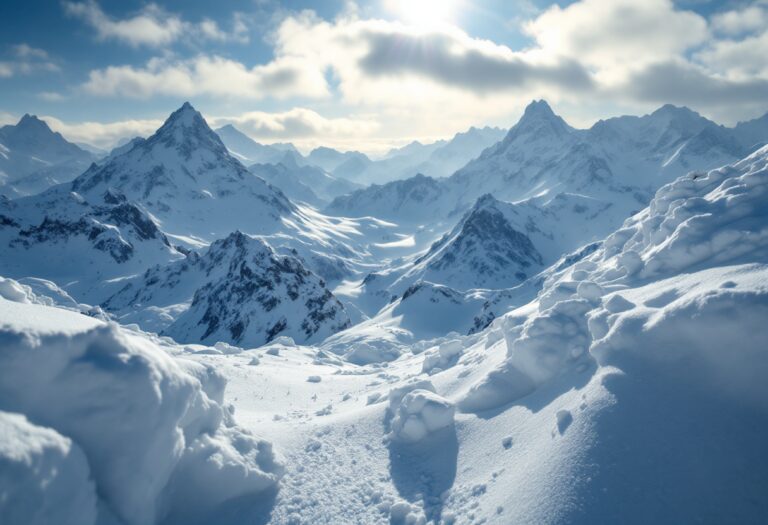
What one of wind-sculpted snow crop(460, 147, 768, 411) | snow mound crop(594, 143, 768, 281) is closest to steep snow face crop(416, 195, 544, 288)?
snow mound crop(594, 143, 768, 281)

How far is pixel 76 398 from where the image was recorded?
8.41 m

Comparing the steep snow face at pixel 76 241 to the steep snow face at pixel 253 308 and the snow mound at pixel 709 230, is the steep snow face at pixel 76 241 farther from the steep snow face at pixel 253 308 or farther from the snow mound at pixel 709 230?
the snow mound at pixel 709 230

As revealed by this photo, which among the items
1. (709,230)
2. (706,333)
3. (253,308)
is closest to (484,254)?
(253,308)

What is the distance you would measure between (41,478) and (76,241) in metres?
150

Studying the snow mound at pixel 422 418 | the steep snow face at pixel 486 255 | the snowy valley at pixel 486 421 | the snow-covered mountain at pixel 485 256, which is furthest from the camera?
the steep snow face at pixel 486 255

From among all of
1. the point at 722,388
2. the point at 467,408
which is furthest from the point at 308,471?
the point at 722,388

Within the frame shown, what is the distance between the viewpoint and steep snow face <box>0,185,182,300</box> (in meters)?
124

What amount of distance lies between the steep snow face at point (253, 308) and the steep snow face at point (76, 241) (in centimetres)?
4229

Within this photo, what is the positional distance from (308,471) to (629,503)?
773 centimetres

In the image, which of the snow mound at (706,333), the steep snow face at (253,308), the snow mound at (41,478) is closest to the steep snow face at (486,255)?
the steep snow face at (253,308)

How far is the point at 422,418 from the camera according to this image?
42.6ft

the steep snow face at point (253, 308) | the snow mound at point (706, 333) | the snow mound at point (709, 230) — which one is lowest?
the steep snow face at point (253, 308)

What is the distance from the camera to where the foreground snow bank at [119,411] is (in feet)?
26.4

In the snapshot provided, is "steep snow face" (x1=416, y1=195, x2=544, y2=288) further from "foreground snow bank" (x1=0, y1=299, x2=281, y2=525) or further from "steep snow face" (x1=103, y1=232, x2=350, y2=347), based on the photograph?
"foreground snow bank" (x1=0, y1=299, x2=281, y2=525)
